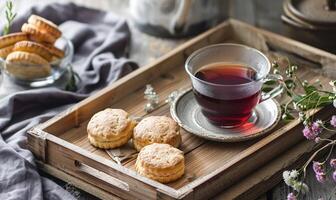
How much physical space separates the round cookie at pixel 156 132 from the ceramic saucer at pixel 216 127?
0.12ft

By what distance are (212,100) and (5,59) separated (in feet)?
1.50

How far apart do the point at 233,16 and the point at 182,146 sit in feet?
2.14

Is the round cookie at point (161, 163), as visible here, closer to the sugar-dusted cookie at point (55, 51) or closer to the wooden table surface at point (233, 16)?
the wooden table surface at point (233, 16)

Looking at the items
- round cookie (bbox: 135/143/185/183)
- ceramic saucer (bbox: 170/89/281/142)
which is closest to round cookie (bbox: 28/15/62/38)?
ceramic saucer (bbox: 170/89/281/142)

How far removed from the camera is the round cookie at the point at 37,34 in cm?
159

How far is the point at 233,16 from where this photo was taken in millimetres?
1965

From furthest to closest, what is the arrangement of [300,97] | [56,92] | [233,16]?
[233,16] < [56,92] < [300,97]

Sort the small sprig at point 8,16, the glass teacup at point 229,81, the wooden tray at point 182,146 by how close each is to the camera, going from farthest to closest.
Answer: the small sprig at point 8,16 → the glass teacup at point 229,81 → the wooden tray at point 182,146

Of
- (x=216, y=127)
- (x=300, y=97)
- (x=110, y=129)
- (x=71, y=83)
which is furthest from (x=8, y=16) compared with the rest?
(x=300, y=97)

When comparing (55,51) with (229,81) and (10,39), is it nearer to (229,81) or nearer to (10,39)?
(10,39)

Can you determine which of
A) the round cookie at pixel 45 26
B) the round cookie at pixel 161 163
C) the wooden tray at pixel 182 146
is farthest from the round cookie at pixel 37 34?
the round cookie at pixel 161 163

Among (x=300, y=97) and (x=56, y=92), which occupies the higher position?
(x=300, y=97)

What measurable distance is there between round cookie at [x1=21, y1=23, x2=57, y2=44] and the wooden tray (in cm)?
18

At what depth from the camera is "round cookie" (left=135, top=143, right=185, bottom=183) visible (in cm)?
127
